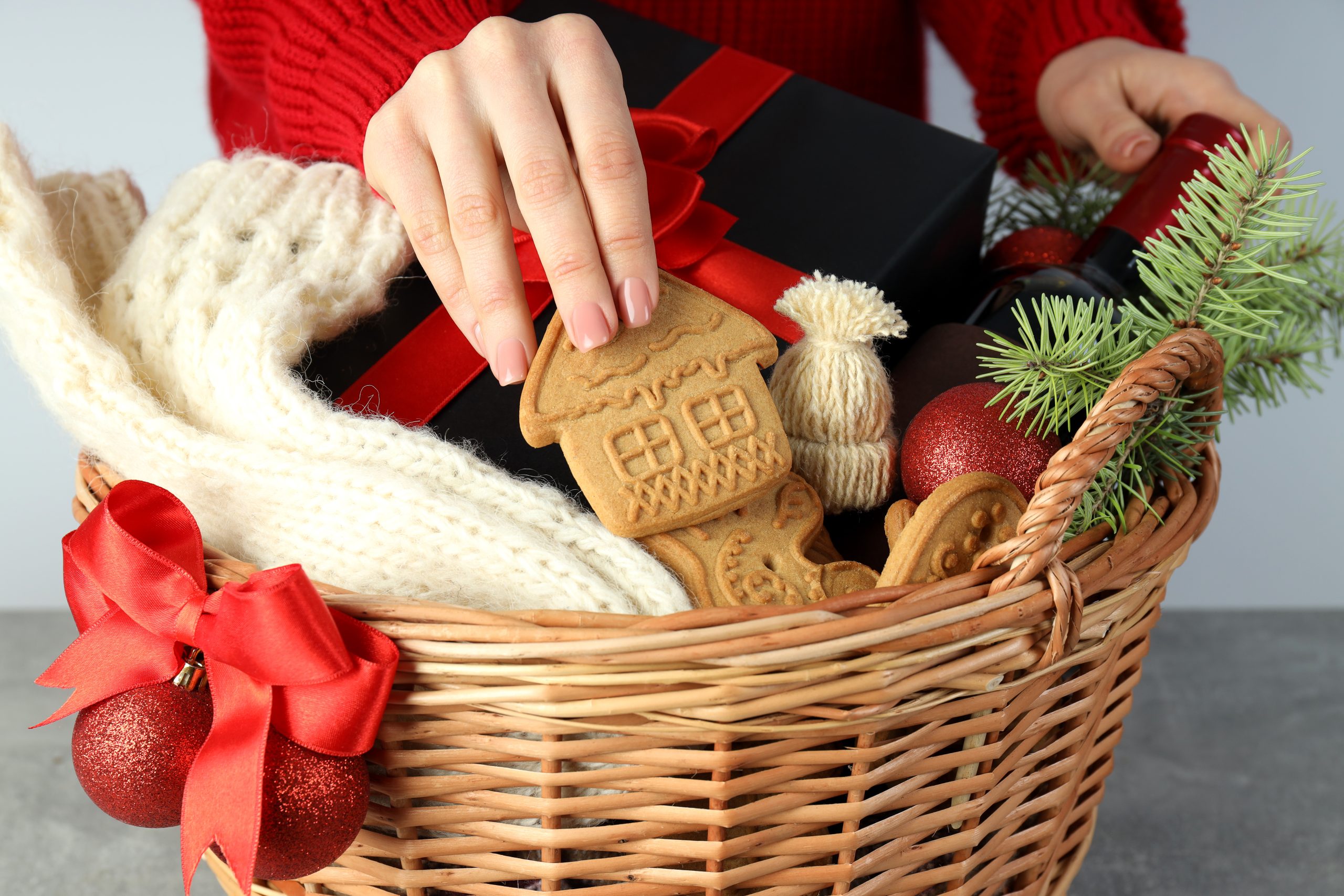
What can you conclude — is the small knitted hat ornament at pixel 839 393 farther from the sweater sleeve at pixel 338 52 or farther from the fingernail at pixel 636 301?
the sweater sleeve at pixel 338 52

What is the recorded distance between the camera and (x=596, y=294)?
52cm

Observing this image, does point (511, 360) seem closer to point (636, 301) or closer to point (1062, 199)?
point (636, 301)

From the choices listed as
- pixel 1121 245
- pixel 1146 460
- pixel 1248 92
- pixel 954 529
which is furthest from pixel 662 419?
pixel 1248 92

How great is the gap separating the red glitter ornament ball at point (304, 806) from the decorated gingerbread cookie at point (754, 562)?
0.19 m

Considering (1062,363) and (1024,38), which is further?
(1024,38)

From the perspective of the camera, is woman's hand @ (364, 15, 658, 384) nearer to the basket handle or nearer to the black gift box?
the black gift box

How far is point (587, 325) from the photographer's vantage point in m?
0.52

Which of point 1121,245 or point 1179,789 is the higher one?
point 1121,245

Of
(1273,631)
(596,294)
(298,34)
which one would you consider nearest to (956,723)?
(596,294)

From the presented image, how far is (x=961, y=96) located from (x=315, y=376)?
1.28 metres

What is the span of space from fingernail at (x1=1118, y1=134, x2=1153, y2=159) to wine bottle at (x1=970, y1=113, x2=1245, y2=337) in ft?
0.37

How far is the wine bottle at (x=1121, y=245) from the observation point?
698 mm

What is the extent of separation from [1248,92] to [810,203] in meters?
1.05

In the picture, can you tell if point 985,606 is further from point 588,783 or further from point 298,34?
point 298,34
